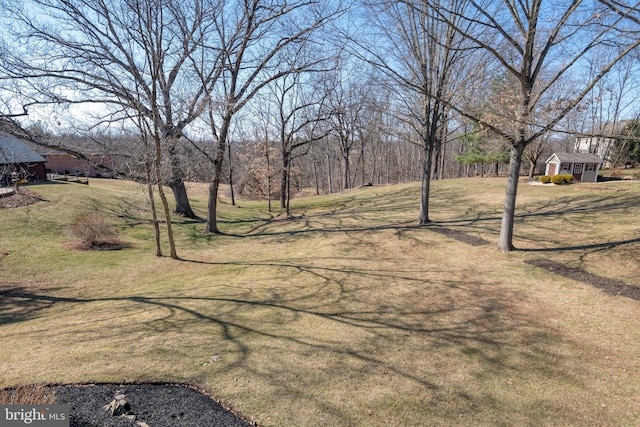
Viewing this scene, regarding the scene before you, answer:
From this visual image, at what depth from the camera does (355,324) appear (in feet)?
19.2

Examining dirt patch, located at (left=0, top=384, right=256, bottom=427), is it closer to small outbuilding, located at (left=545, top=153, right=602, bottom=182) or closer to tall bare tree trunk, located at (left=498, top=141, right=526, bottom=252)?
tall bare tree trunk, located at (left=498, top=141, right=526, bottom=252)

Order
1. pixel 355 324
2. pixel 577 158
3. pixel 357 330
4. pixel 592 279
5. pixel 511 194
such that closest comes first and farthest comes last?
pixel 357 330 < pixel 355 324 < pixel 592 279 < pixel 511 194 < pixel 577 158

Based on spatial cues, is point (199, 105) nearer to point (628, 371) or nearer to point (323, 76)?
point (323, 76)

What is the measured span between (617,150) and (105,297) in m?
47.4

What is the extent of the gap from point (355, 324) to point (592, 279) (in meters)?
5.76

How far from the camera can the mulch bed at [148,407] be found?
343cm

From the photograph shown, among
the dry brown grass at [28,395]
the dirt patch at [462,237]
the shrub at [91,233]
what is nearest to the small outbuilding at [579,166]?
the dirt patch at [462,237]

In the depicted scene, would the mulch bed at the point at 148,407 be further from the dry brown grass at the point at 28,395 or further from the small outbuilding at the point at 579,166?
the small outbuilding at the point at 579,166

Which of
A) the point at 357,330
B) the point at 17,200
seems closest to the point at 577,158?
the point at 357,330

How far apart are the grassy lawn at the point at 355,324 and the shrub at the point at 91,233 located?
1.97 ft

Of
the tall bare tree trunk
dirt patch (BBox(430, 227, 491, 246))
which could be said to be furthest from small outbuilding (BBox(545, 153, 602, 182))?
the tall bare tree trunk

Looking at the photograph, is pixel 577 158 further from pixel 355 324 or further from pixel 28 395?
pixel 28 395

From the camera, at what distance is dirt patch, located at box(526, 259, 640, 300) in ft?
21.9

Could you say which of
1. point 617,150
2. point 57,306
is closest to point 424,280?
point 57,306
